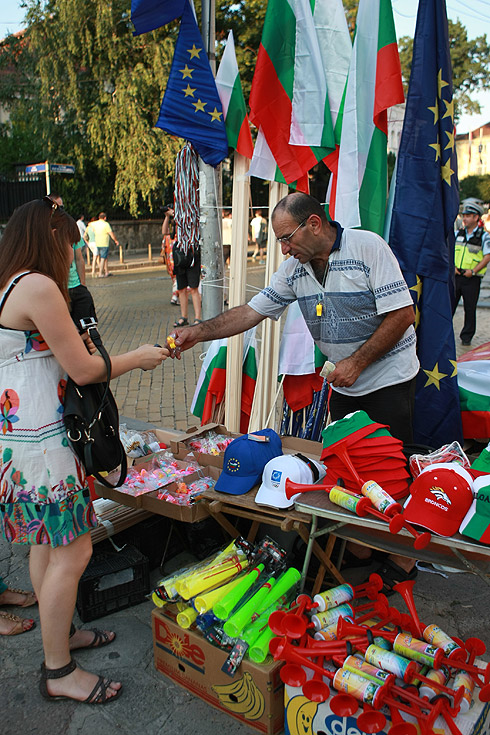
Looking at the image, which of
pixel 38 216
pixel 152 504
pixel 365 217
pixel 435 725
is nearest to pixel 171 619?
pixel 152 504

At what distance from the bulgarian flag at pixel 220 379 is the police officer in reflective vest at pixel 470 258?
5.04 meters

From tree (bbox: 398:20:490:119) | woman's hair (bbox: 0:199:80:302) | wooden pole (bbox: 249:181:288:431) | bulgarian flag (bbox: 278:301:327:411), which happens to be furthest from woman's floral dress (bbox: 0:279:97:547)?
tree (bbox: 398:20:490:119)

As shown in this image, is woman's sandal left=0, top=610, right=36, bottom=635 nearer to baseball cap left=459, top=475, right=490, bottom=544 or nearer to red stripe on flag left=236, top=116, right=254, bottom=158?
baseball cap left=459, top=475, right=490, bottom=544

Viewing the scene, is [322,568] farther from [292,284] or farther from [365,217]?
[365,217]

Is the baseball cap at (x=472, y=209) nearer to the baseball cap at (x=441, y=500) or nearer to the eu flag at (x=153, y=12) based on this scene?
the eu flag at (x=153, y=12)

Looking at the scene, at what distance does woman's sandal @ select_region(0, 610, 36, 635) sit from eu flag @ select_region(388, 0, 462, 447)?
7.69ft

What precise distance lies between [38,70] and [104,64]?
2377mm

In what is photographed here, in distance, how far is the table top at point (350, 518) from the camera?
207 centimetres

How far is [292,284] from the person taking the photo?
3084mm

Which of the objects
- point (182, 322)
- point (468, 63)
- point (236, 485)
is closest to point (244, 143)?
point (236, 485)

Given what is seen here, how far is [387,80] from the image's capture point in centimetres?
348

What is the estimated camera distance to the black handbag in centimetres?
225

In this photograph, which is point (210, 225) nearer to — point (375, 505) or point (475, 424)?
point (475, 424)

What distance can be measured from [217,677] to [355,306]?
1.65 meters
